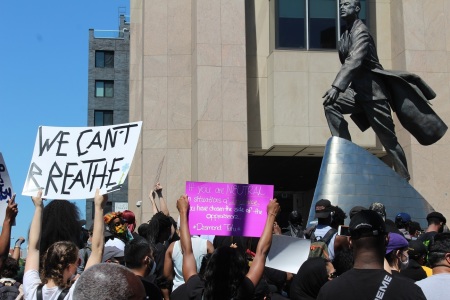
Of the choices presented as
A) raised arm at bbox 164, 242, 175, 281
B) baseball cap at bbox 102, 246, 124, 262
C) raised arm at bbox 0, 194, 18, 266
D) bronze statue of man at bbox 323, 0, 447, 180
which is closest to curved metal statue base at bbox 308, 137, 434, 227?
bronze statue of man at bbox 323, 0, 447, 180

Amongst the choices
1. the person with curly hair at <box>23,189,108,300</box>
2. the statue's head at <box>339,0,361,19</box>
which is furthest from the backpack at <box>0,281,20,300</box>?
the statue's head at <box>339,0,361,19</box>

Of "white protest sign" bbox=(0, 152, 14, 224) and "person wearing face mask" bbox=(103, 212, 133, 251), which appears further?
"person wearing face mask" bbox=(103, 212, 133, 251)

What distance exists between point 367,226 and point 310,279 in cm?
197

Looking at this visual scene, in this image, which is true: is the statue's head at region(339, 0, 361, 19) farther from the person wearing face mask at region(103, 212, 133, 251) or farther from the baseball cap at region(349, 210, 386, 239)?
the baseball cap at region(349, 210, 386, 239)

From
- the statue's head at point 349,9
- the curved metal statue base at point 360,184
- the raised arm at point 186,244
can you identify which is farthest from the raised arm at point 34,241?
the statue's head at point 349,9

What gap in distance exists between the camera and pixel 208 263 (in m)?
4.97

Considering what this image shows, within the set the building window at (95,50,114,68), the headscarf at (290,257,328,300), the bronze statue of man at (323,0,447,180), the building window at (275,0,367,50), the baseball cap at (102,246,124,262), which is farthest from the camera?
the building window at (95,50,114,68)

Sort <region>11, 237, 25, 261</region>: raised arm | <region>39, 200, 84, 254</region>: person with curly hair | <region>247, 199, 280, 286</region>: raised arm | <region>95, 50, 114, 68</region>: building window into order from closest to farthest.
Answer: <region>247, 199, 280, 286</region>: raised arm → <region>39, 200, 84, 254</region>: person with curly hair → <region>11, 237, 25, 261</region>: raised arm → <region>95, 50, 114, 68</region>: building window

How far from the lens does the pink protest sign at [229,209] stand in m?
6.47

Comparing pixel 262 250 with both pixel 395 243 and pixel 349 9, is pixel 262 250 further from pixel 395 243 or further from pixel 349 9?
pixel 349 9

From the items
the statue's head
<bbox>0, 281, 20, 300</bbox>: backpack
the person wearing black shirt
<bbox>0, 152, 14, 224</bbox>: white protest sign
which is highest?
the statue's head

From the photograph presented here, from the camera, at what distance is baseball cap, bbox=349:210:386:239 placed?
420cm

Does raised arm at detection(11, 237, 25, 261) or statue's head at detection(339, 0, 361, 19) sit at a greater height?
statue's head at detection(339, 0, 361, 19)

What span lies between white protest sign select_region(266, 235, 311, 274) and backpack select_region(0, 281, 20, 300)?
233 centimetres
